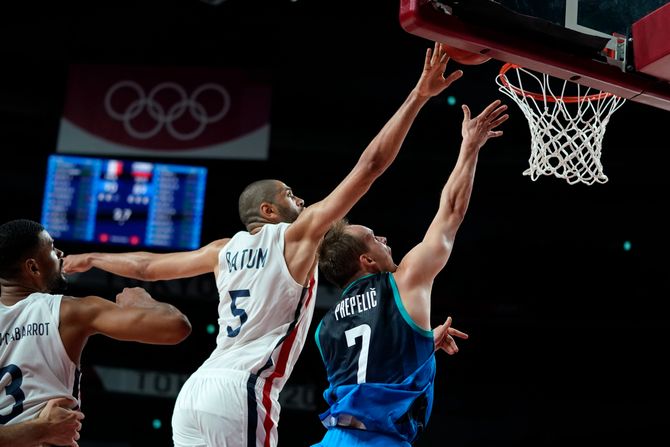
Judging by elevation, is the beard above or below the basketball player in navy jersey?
above

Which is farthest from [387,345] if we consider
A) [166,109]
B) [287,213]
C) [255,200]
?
[166,109]

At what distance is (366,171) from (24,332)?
5.12 ft

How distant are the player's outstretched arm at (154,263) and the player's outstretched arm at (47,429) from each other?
1326 millimetres

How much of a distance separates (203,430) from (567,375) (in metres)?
8.02

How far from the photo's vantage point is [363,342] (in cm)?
395

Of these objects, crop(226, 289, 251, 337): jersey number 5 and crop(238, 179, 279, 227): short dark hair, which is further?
crop(238, 179, 279, 227): short dark hair

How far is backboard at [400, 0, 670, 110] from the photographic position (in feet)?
12.0

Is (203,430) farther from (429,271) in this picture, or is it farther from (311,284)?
(429,271)

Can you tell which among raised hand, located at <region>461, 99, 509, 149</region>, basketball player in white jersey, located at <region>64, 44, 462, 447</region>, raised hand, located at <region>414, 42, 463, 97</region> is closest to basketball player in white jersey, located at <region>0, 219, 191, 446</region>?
basketball player in white jersey, located at <region>64, 44, 462, 447</region>

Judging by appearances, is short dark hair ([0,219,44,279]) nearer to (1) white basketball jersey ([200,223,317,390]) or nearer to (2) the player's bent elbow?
(2) the player's bent elbow

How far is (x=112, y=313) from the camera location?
9.97ft

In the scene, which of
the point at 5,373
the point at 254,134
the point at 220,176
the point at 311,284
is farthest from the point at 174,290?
the point at 5,373

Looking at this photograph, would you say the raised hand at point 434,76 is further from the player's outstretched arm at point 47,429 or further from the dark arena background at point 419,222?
the dark arena background at point 419,222

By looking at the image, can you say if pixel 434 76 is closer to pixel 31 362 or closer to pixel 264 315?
pixel 264 315
